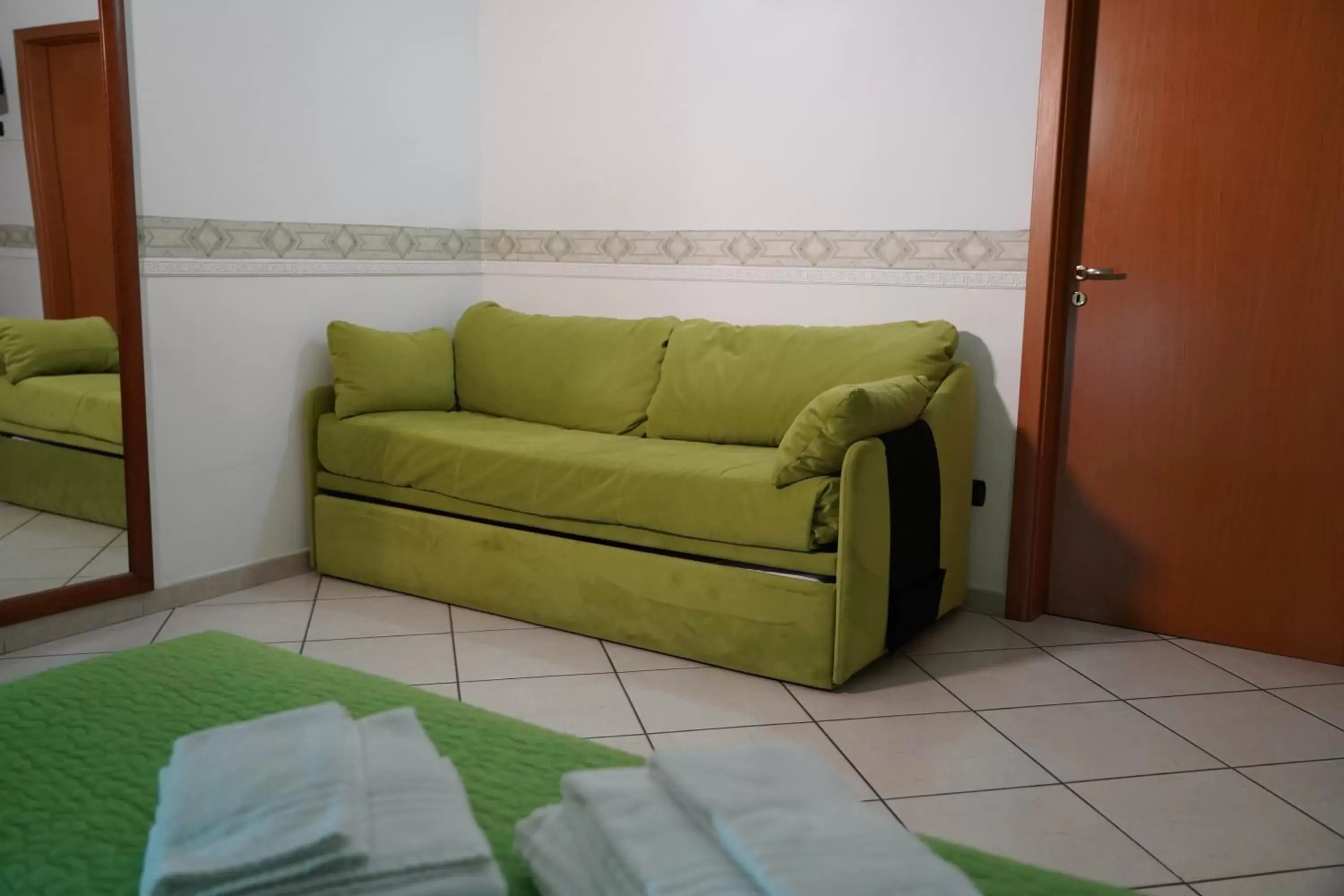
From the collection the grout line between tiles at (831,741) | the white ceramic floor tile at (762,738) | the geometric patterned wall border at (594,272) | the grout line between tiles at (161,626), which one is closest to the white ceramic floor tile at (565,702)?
the white ceramic floor tile at (762,738)

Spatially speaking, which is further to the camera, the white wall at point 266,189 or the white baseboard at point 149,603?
the white wall at point 266,189

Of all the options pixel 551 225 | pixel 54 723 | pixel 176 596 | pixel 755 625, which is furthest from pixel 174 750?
pixel 551 225

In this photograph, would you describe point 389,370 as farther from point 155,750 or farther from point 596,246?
point 155,750

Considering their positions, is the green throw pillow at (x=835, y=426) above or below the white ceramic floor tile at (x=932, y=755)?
above

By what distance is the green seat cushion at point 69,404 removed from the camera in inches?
121

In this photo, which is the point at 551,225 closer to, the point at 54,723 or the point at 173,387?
the point at 173,387

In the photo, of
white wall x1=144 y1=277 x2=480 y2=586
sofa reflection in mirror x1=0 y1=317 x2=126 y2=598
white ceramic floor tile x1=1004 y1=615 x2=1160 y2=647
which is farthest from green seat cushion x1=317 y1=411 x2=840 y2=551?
white ceramic floor tile x1=1004 y1=615 x2=1160 y2=647

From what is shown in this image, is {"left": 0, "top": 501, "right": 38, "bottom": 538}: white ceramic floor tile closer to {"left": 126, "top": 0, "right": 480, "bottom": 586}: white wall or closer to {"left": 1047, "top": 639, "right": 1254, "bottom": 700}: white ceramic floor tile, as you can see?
{"left": 126, "top": 0, "right": 480, "bottom": 586}: white wall

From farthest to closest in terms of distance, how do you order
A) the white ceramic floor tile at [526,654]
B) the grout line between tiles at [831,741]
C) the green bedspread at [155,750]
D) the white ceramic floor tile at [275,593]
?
the white ceramic floor tile at [275,593] → the white ceramic floor tile at [526,654] → the grout line between tiles at [831,741] → the green bedspread at [155,750]

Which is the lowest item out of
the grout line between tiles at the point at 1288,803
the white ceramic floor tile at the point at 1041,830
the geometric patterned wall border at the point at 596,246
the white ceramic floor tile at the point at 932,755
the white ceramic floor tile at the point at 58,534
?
the white ceramic floor tile at the point at 932,755

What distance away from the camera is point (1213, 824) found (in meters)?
2.15

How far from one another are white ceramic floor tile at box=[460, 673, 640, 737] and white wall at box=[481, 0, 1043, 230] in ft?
5.48

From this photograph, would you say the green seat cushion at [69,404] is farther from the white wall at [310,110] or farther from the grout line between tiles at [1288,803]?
the grout line between tiles at [1288,803]

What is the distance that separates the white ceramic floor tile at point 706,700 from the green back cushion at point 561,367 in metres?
1.01
